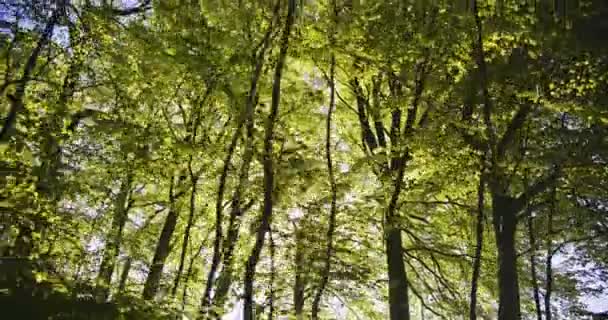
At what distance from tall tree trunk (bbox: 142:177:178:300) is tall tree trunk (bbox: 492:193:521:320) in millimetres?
6738

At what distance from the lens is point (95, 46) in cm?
759

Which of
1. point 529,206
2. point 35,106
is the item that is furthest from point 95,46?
point 529,206

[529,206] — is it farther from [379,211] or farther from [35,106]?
[35,106]

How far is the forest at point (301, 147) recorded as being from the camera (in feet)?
24.1

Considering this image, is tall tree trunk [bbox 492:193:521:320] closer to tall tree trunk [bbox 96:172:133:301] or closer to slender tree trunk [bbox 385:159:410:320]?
slender tree trunk [bbox 385:159:410:320]

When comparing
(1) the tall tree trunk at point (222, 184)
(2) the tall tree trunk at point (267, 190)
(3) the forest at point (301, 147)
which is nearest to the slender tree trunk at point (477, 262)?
(3) the forest at point (301, 147)

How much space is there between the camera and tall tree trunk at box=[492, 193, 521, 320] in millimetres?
10031

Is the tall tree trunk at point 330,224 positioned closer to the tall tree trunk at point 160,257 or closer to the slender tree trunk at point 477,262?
the slender tree trunk at point 477,262

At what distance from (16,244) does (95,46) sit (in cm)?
301

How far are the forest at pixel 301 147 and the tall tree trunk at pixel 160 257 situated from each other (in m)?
0.07

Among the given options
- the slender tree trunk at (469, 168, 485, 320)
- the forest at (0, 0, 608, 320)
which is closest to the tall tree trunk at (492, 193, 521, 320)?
the forest at (0, 0, 608, 320)

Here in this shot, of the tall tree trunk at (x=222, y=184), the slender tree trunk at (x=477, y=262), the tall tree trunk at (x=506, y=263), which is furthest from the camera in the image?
the tall tree trunk at (x=506, y=263)

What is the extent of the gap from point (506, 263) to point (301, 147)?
16.5 feet

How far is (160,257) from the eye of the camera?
475 inches
